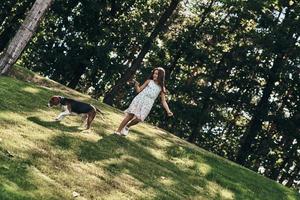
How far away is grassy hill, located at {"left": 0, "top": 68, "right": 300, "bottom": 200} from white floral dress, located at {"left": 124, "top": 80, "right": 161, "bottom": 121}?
0.90 m

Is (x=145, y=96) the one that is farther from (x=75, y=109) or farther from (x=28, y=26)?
(x=28, y=26)

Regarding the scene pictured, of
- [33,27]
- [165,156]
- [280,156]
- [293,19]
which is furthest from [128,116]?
[280,156]

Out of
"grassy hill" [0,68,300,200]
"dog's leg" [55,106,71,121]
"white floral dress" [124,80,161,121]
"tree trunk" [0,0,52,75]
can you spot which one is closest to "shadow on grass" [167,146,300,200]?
"grassy hill" [0,68,300,200]

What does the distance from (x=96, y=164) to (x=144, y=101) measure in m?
3.77

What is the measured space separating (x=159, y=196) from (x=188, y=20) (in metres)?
32.4

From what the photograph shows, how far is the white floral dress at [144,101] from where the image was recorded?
545 inches

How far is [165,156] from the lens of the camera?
14320 mm

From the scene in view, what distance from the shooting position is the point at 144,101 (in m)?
13.9

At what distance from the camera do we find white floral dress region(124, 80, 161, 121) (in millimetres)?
13836

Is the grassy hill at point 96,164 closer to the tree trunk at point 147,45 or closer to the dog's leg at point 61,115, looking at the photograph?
the dog's leg at point 61,115

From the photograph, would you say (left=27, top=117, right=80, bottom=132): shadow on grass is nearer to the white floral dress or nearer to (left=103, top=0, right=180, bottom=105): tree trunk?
the white floral dress

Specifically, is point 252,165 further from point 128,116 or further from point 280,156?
point 128,116

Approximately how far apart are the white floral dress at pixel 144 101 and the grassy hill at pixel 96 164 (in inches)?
35.5

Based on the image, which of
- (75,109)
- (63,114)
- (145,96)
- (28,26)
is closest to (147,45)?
(28,26)
